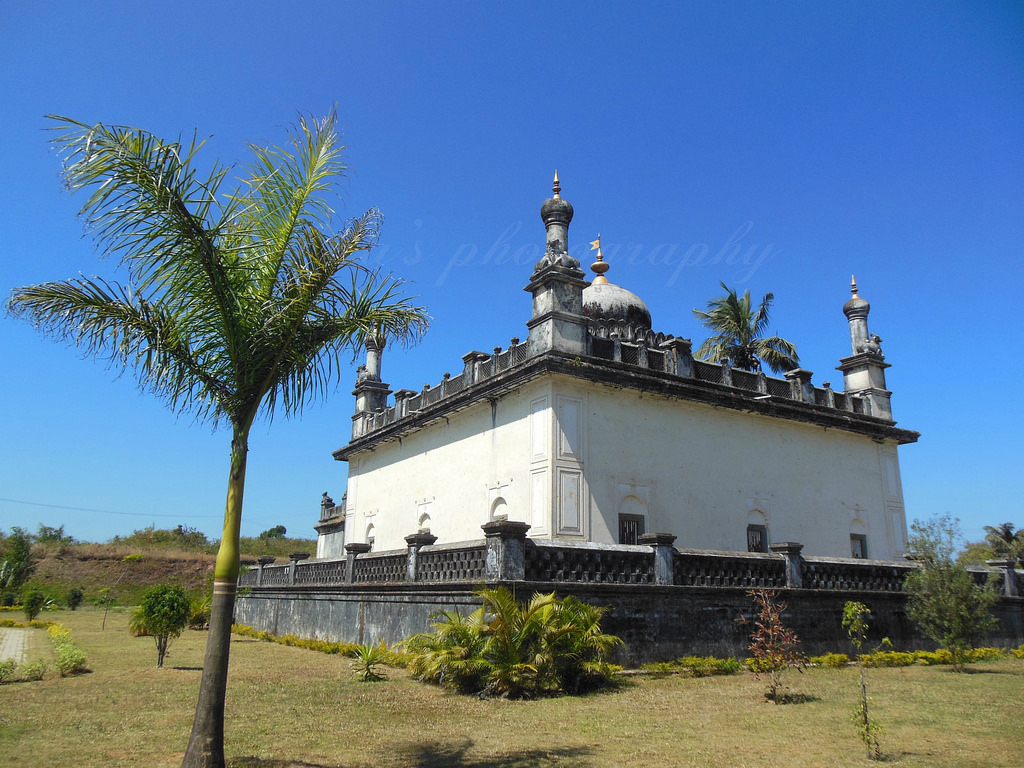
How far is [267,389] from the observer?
7.32 metres

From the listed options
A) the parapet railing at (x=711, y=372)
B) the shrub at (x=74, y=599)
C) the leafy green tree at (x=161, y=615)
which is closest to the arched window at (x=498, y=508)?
the parapet railing at (x=711, y=372)

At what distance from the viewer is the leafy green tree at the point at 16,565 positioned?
1692 inches

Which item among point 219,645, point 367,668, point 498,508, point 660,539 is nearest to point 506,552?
point 367,668

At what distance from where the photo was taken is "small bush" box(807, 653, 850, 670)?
14.3 metres

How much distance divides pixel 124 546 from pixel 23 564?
952 cm

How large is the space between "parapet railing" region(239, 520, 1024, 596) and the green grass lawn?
76.7 inches

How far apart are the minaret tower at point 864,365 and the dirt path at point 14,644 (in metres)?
23.9

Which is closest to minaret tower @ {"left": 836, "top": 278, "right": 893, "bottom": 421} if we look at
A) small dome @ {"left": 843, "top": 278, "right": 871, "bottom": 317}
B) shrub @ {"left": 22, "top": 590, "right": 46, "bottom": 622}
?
small dome @ {"left": 843, "top": 278, "right": 871, "bottom": 317}

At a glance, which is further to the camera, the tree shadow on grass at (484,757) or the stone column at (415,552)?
the stone column at (415,552)

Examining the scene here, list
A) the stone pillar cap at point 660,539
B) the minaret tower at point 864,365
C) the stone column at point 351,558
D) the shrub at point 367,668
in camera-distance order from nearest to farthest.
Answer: the shrub at point 367,668 < the stone pillar cap at point 660,539 < the stone column at point 351,558 < the minaret tower at point 864,365

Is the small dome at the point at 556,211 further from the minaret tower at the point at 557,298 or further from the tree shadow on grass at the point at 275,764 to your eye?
the tree shadow on grass at the point at 275,764

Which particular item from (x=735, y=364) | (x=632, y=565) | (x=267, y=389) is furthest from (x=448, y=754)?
(x=735, y=364)

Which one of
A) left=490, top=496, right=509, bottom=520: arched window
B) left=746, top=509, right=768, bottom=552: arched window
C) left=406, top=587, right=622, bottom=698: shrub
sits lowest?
left=406, top=587, right=622, bottom=698: shrub

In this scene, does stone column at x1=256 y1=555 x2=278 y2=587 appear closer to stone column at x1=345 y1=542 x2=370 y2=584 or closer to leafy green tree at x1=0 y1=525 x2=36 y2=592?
stone column at x1=345 y1=542 x2=370 y2=584
